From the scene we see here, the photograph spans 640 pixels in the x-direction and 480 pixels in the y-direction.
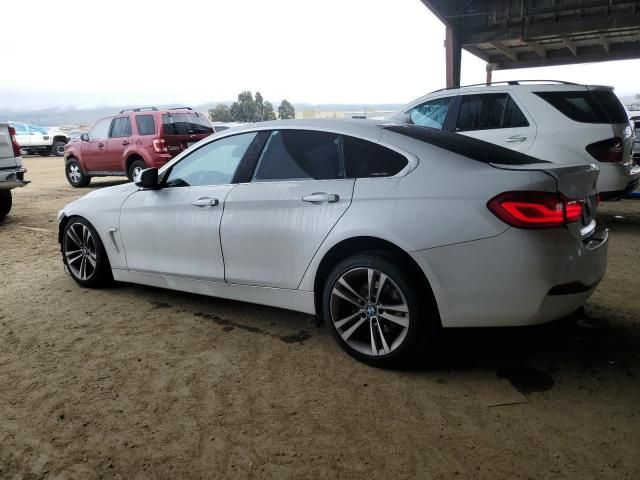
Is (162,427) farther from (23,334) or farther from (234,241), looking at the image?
(23,334)

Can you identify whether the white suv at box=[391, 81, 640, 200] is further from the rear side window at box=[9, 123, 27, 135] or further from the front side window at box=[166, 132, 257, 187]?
the rear side window at box=[9, 123, 27, 135]

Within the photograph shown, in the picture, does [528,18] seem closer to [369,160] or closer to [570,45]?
[570,45]

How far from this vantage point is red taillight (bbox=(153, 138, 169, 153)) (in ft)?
35.9

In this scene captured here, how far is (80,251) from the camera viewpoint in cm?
470

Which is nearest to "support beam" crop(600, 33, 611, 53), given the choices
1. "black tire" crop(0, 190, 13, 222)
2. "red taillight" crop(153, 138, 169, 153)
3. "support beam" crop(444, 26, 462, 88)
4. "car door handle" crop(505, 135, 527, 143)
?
"support beam" crop(444, 26, 462, 88)

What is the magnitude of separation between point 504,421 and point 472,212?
105cm

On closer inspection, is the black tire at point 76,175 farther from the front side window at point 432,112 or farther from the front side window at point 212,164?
the front side window at point 212,164

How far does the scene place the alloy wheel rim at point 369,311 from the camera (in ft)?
9.44

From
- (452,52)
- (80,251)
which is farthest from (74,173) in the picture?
(452,52)

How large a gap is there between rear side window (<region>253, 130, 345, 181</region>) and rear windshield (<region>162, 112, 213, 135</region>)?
8.27 meters

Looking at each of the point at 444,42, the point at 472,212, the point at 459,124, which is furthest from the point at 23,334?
the point at 444,42

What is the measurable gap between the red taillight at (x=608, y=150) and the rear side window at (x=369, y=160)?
3.90m

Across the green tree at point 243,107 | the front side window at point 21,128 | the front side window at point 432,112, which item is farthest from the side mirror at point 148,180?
the front side window at point 21,128

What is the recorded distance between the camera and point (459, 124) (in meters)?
6.53
